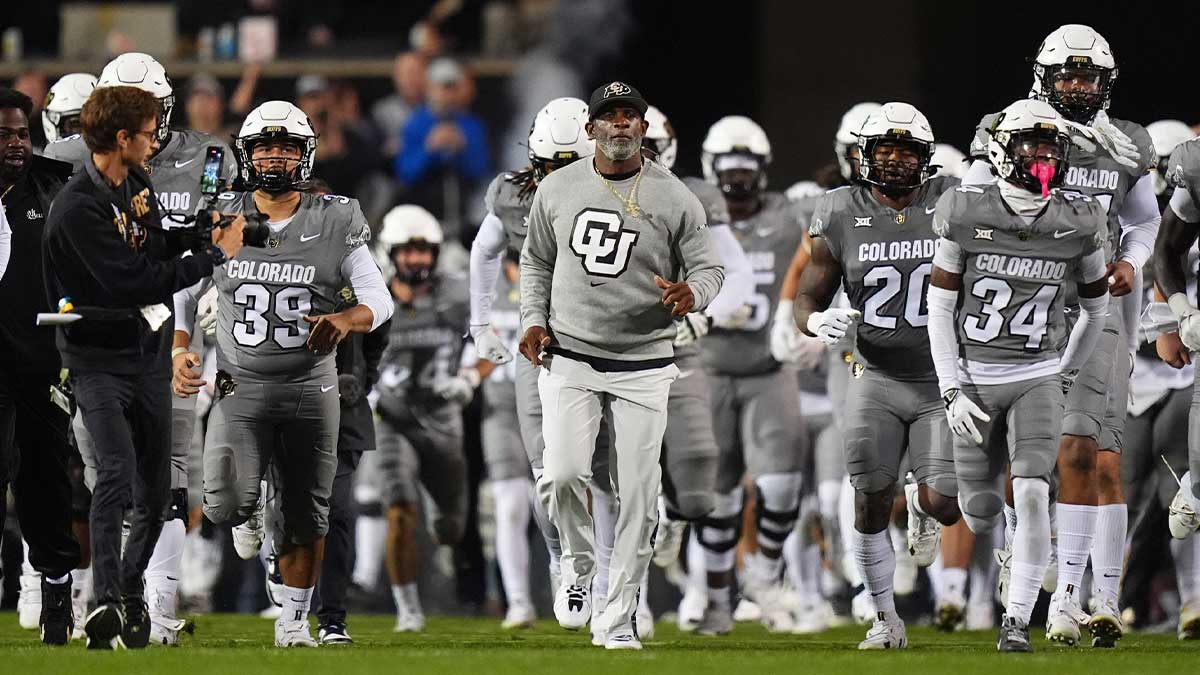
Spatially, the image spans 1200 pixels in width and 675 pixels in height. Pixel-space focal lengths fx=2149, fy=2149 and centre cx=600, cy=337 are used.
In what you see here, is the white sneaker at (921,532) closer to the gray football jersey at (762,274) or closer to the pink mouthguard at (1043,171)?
the pink mouthguard at (1043,171)

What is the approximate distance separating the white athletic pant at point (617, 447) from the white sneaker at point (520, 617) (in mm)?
2480

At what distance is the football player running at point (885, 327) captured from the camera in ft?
24.6

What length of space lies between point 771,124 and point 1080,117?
7.23 m

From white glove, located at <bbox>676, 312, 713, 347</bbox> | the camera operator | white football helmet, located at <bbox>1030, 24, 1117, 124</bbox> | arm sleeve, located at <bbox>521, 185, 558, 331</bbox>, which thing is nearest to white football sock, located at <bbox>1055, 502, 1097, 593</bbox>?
white football helmet, located at <bbox>1030, 24, 1117, 124</bbox>

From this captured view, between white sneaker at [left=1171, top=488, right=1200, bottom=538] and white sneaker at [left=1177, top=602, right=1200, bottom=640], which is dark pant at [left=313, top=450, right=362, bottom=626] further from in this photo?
white sneaker at [left=1177, top=602, right=1200, bottom=640]

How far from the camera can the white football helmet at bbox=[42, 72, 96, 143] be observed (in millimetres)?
8562

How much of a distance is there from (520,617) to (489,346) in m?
1.82

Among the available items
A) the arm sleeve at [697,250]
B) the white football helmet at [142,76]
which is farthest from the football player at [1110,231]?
the white football helmet at [142,76]

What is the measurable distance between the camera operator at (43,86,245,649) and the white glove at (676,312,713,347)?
86.4 inches

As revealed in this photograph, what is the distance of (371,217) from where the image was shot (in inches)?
564

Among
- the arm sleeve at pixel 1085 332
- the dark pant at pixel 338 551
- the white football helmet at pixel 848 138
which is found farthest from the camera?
the white football helmet at pixel 848 138

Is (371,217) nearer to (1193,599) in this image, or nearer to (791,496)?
(791,496)

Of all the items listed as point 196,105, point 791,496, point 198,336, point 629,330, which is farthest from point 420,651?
point 196,105

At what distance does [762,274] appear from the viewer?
9875mm
